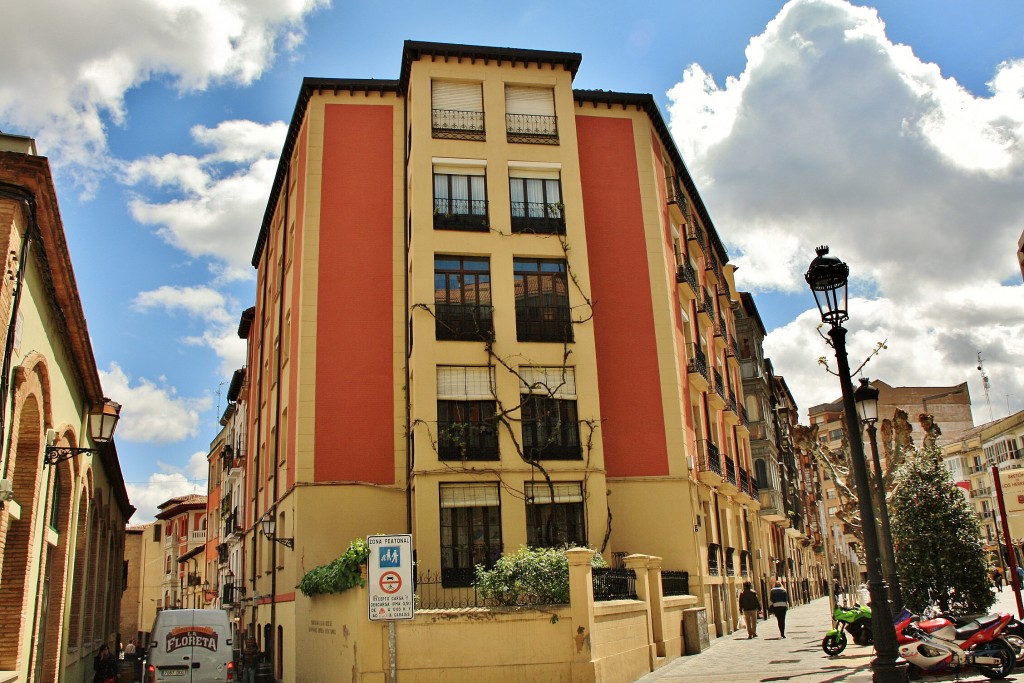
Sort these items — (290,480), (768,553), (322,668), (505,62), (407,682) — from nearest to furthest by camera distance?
(407,682), (322,668), (290,480), (505,62), (768,553)

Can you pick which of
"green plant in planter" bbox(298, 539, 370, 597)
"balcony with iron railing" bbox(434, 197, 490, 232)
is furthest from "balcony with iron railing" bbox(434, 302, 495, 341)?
"green plant in planter" bbox(298, 539, 370, 597)

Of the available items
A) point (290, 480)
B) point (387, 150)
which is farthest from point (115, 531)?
point (387, 150)

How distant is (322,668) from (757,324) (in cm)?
3494

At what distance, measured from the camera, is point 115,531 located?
34.1 meters

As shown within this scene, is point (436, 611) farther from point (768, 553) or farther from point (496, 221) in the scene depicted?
point (768, 553)

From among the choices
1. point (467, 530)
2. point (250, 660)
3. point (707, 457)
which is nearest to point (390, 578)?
point (467, 530)

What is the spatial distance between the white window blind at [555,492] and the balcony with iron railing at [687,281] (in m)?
8.31

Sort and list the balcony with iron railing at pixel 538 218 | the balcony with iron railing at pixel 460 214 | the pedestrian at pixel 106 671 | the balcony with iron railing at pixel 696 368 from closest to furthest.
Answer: the pedestrian at pixel 106 671 < the balcony with iron railing at pixel 460 214 < the balcony with iron railing at pixel 538 218 < the balcony with iron railing at pixel 696 368

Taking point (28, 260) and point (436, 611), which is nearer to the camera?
point (28, 260)

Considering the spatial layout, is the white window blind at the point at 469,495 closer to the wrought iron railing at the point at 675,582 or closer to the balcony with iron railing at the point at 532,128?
the wrought iron railing at the point at 675,582

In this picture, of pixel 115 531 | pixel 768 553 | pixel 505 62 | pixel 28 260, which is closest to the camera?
pixel 28 260

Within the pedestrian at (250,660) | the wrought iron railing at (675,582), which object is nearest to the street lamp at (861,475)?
the wrought iron railing at (675,582)

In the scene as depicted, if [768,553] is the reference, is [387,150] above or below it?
above

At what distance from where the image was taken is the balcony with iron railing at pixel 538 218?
23453 mm
